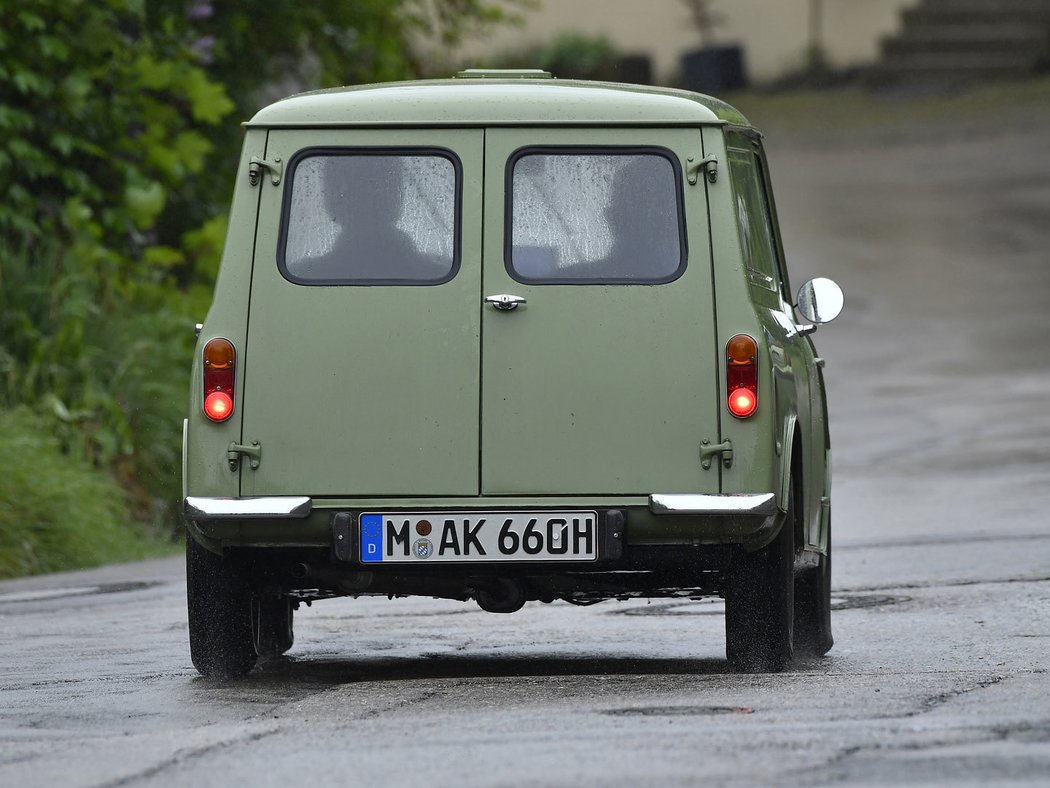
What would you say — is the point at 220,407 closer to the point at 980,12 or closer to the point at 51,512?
the point at 51,512

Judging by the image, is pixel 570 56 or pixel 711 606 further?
pixel 570 56

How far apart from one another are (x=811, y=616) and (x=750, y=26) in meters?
36.4

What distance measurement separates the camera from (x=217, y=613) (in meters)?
8.27

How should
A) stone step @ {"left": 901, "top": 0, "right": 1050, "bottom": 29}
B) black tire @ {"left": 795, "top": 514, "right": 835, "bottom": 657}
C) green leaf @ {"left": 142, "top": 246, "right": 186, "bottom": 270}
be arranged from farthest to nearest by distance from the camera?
stone step @ {"left": 901, "top": 0, "right": 1050, "bottom": 29}
green leaf @ {"left": 142, "top": 246, "right": 186, "bottom": 270}
black tire @ {"left": 795, "top": 514, "right": 835, "bottom": 657}

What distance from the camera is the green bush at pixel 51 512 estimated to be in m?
13.9

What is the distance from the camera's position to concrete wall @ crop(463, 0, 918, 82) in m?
44.3

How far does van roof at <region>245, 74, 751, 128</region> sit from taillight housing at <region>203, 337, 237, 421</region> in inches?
A: 30.1

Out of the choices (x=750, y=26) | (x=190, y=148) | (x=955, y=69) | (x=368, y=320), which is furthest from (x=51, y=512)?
(x=955, y=69)

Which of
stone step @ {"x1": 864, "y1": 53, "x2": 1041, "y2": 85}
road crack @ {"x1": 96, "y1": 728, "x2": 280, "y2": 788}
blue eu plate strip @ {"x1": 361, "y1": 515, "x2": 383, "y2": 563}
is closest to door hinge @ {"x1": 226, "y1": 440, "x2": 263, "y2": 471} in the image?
blue eu plate strip @ {"x1": 361, "y1": 515, "x2": 383, "y2": 563}

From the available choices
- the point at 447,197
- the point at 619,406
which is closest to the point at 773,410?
the point at 619,406

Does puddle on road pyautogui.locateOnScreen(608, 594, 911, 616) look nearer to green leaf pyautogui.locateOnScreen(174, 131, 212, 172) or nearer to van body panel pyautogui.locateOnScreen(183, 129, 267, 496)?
van body panel pyautogui.locateOnScreen(183, 129, 267, 496)


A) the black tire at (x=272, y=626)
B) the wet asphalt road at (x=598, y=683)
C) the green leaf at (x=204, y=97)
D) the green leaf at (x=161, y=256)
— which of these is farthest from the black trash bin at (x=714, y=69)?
the black tire at (x=272, y=626)

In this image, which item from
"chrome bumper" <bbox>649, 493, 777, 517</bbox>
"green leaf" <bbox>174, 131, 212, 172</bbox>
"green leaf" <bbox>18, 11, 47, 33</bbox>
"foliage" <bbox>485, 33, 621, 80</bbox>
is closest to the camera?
"chrome bumper" <bbox>649, 493, 777, 517</bbox>

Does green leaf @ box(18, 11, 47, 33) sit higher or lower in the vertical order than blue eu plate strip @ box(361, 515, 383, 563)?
higher
